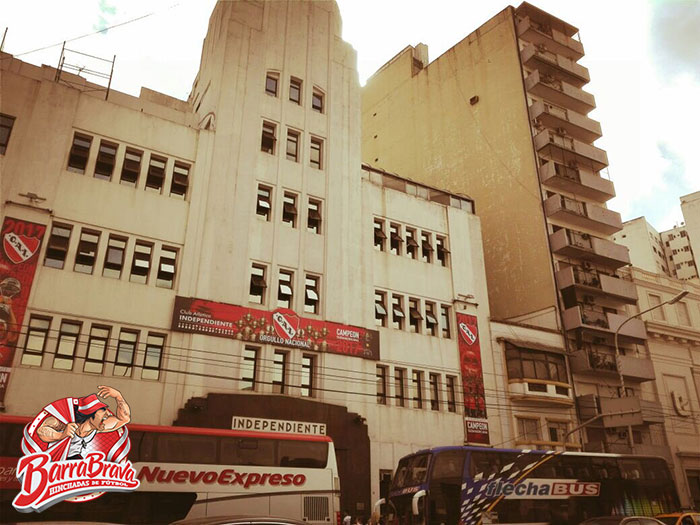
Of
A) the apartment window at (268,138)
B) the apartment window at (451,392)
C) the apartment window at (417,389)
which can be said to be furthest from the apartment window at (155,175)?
the apartment window at (451,392)

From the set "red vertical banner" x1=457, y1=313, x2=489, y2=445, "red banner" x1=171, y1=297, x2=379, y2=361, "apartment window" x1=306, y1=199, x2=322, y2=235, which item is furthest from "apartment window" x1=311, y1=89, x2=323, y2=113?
"red vertical banner" x1=457, y1=313, x2=489, y2=445

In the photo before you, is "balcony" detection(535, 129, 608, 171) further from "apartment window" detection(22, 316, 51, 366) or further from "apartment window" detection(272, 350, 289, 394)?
"apartment window" detection(22, 316, 51, 366)

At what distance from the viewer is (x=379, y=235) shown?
34.2 metres

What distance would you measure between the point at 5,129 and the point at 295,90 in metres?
16.0

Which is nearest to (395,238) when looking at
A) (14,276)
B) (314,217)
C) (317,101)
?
(314,217)

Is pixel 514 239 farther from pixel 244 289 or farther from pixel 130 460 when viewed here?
pixel 130 460

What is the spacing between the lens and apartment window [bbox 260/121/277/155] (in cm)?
3219


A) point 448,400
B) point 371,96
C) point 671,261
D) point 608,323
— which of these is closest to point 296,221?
point 448,400

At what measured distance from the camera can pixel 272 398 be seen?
26.0 meters

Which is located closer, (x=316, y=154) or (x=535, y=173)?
(x=316, y=154)

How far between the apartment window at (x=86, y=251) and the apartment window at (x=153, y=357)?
4.16 m

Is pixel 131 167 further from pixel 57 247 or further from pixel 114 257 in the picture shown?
pixel 57 247

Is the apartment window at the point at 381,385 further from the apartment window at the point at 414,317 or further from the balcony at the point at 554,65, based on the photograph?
the balcony at the point at 554,65

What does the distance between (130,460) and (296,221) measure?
17.0m
